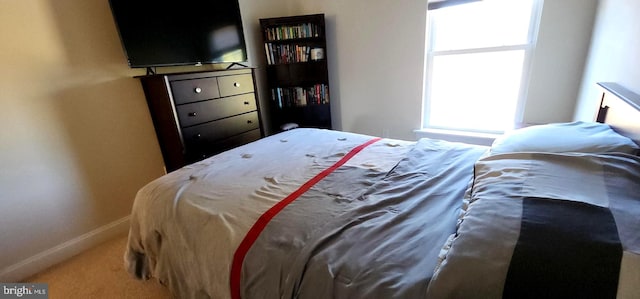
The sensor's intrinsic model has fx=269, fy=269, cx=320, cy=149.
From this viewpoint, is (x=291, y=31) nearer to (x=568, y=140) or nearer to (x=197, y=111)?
(x=197, y=111)

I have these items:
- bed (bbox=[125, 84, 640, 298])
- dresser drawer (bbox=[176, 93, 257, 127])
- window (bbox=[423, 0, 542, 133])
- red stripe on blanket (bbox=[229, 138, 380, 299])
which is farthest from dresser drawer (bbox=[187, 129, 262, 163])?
window (bbox=[423, 0, 542, 133])

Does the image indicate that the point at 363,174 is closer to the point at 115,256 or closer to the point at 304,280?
the point at 304,280

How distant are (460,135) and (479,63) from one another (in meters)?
0.75

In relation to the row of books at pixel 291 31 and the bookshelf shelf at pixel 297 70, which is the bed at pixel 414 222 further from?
the row of books at pixel 291 31

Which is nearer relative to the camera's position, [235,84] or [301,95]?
[235,84]

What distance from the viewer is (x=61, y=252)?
1898mm

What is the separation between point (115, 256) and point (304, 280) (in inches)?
73.2

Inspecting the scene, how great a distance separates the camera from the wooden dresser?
80.1 inches

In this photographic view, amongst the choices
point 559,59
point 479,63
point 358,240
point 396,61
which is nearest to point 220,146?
point 358,240

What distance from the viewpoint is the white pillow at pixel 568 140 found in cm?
90

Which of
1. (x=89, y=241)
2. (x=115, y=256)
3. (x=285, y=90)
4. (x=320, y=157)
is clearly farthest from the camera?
(x=285, y=90)

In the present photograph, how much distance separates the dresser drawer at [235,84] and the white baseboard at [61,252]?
135 cm

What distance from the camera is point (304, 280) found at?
0.74 metres

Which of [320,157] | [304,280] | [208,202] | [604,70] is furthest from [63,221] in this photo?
[604,70]
